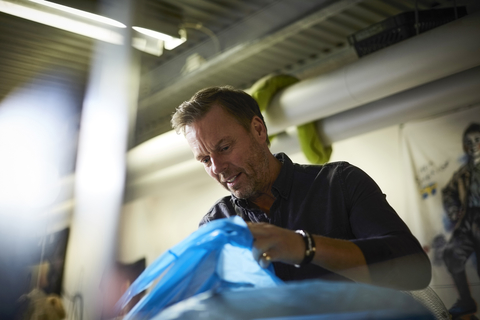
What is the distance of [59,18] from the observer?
1.99 meters

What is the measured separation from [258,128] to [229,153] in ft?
0.52

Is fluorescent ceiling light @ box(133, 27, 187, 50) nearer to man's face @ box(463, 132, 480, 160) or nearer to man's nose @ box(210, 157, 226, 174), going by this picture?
man's nose @ box(210, 157, 226, 174)

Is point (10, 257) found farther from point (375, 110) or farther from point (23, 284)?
point (375, 110)

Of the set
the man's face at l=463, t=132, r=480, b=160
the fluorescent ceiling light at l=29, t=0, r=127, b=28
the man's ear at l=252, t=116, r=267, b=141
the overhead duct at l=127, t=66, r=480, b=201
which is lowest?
the man's ear at l=252, t=116, r=267, b=141

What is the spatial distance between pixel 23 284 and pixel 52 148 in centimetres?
125

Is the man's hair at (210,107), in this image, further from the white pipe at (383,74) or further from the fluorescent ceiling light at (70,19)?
the fluorescent ceiling light at (70,19)

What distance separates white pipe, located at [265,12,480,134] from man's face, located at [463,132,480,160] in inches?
20.6

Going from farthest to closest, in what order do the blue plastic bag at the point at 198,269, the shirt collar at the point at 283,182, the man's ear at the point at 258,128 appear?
the man's ear at the point at 258,128
the shirt collar at the point at 283,182
the blue plastic bag at the point at 198,269

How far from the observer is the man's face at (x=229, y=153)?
1219 mm

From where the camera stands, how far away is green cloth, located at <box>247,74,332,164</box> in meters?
2.30

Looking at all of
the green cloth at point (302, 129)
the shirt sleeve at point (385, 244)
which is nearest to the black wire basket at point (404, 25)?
the green cloth at point (302, 129)

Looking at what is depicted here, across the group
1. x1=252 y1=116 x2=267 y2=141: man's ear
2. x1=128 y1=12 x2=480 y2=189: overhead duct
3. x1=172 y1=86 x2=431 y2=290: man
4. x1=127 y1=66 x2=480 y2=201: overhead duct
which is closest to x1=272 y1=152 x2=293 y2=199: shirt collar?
x1=172 y1=86 x2=431 y2=290: man

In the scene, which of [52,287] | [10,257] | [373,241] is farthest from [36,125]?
[373,241]

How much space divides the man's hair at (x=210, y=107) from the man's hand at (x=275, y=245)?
1.82ft
